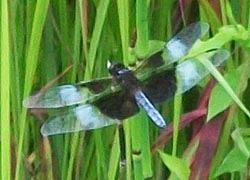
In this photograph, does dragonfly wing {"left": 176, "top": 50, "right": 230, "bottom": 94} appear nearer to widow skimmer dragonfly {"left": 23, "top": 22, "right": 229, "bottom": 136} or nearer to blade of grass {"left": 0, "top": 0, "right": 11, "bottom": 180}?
widow skimmer dragonfly {"left": 23, "top": 22, "right": 229, "bottom": 136}

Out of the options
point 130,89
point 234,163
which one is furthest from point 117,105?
point 234,163

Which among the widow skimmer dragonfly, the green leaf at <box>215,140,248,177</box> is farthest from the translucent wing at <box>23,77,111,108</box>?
the green leaf at <box>215,140,248,177</box>

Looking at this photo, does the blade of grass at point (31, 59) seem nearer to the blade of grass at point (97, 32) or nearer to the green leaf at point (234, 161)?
the blade of grass at point (97, 32)

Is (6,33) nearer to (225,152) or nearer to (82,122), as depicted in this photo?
(82,122)

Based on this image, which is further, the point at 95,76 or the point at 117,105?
the point at 95,76

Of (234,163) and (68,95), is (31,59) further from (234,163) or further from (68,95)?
(234,163)

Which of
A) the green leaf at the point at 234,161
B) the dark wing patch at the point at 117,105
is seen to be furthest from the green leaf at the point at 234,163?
the dark wing patch at the point at 117,105

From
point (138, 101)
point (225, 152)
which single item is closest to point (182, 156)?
point (225, 152)
